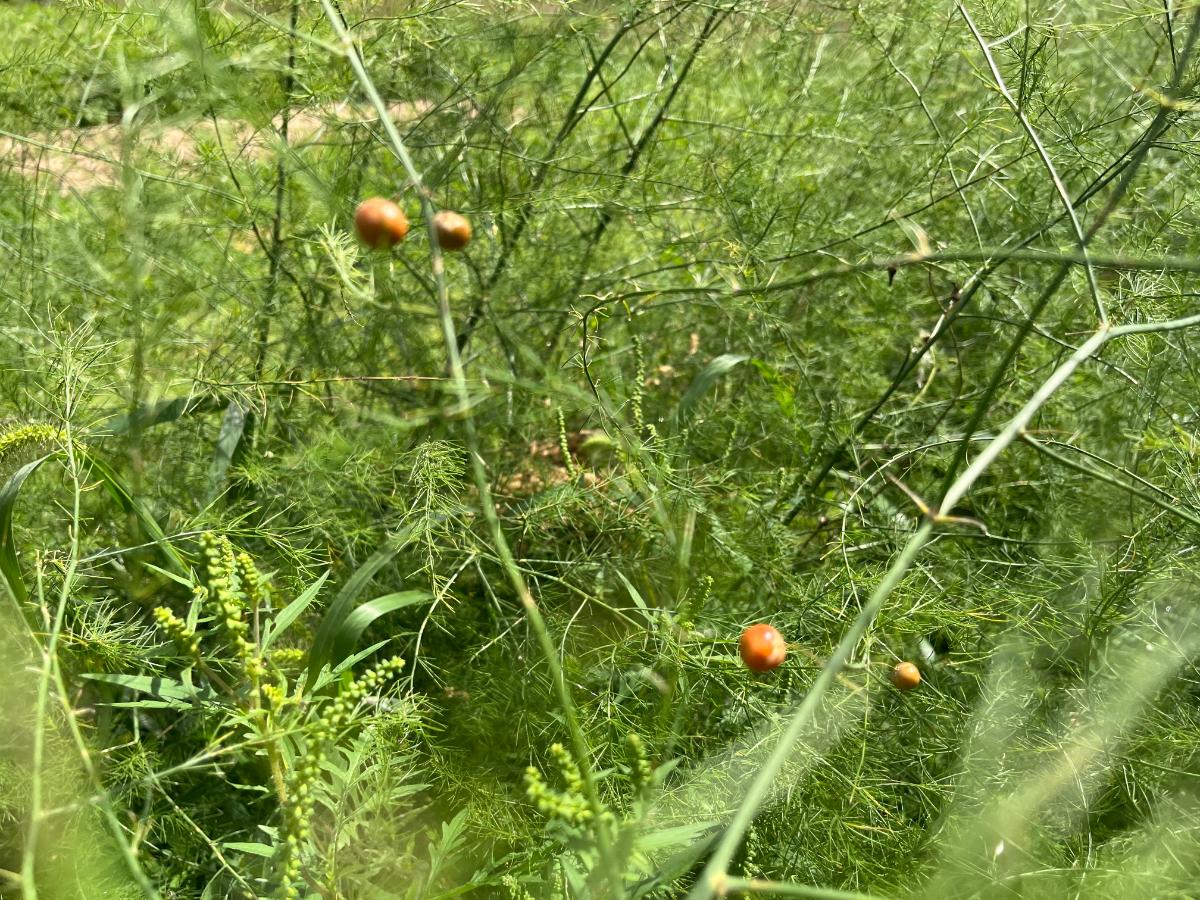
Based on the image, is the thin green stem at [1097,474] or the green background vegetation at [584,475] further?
the green background vegetation at [584,475]

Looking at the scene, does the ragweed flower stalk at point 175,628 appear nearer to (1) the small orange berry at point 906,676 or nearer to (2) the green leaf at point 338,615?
(2) the green leaf at point 338,615

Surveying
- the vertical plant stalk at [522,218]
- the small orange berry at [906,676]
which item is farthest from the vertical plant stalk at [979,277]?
the vertical plant stalk at [522,218]

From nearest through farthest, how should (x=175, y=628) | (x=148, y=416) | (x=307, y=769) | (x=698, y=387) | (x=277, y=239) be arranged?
(x=307, y=769) < (x=175, y=628) < (x=148, y=416) < (x=698, y=387) < (x=277, y=239)

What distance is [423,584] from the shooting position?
1.59 meters

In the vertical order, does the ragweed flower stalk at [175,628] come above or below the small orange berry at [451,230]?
below

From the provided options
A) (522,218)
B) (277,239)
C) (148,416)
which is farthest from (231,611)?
(522,218)

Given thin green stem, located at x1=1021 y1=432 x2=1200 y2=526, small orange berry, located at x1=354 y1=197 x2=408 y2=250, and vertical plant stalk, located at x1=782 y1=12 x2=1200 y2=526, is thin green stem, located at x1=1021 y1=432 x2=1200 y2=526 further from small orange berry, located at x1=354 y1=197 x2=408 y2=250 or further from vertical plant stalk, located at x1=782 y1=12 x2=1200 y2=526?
small orange berry, located at x1=354 y1=197 x2=408 y2=250

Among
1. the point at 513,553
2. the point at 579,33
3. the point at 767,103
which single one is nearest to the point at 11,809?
the point at 513,553

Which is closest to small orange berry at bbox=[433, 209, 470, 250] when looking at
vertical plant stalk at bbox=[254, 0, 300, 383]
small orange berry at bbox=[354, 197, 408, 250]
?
small orange berry at bbox=[354, 197, 408, 250]

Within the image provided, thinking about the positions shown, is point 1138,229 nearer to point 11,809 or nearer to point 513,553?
point 513,553

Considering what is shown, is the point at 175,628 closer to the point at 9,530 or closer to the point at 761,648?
the point at 9,530

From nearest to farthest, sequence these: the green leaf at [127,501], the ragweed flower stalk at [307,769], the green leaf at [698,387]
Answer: the ragweed flower stalk at [307,769] < the green leaf at [127,501] < the green leaf at [698,387]

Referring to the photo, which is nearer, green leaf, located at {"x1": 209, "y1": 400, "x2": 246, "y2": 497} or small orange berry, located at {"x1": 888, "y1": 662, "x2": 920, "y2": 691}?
small orange berry, located at {"x1": 888, "y1": 662, "x2": 920, "y2": 691}

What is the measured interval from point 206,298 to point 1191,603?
1.73m
